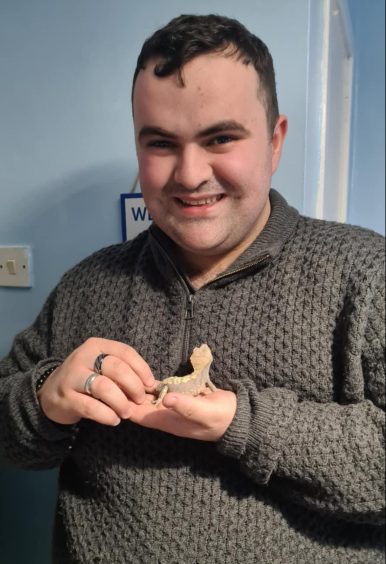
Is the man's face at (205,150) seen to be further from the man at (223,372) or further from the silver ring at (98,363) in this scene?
the silver ring at (98,363)

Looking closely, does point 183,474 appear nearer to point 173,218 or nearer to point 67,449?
point 67,449

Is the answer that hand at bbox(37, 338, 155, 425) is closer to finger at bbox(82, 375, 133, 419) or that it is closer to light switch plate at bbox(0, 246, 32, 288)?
finger at bbox(82, 375, 133, 419)

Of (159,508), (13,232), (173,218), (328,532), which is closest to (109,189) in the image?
(13,232)

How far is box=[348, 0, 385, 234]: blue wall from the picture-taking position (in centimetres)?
143

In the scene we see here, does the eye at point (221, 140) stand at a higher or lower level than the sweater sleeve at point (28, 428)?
higher

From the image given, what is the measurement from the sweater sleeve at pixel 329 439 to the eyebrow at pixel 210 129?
255 millimetres

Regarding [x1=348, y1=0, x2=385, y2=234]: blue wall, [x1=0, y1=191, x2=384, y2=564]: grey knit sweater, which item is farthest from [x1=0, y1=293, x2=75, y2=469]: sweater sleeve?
[x1=348, y1=0, x2=385, y2=234]: blue wall

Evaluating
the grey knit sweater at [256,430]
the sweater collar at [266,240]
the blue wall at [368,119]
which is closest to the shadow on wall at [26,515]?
the grey knit sweater at [256,430]

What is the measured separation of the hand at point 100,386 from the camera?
1.65 ft

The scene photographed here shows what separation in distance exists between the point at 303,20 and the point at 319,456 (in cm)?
71

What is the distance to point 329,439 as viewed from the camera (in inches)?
19.6

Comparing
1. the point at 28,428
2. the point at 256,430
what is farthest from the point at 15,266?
the point at 256,430

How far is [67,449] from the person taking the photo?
631mm

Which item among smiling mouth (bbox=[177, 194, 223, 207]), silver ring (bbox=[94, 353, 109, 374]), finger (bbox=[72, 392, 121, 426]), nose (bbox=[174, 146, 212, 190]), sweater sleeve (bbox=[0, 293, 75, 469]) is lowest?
sweater sleeve (bbox=[0, 293, 75, 469])
